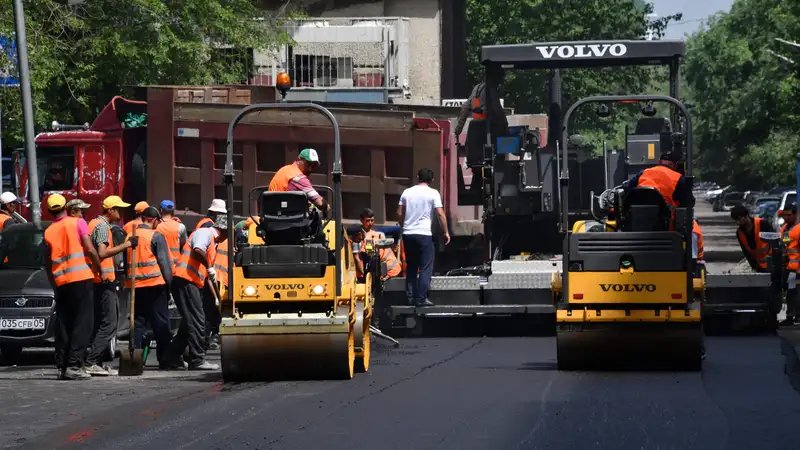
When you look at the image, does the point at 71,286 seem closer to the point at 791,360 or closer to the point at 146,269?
the point at 146,269

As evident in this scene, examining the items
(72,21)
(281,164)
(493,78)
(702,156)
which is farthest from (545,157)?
(702,156)

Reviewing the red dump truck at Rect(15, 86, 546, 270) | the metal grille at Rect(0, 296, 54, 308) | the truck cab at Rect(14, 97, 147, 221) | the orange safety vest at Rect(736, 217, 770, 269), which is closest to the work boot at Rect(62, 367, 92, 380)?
the metal grille at Rect(0, 296, 54, 308)

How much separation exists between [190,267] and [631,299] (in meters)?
4.42

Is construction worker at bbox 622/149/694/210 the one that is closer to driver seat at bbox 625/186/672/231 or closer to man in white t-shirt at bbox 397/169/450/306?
driver seat at bbox 625/186/672/231

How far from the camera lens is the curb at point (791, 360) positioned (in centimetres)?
1324

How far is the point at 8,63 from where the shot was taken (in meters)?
25.4

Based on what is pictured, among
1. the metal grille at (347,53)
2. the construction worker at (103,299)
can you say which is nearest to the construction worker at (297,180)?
the construction worker at (103,299)

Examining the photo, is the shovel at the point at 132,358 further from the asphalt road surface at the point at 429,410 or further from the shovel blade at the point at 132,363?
the asphalt road surface at the point at 429,410

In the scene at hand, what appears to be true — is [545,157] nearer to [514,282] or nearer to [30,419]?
[514,282]

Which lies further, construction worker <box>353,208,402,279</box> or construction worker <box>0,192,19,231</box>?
construction worker <box>0,192,19,231</box>

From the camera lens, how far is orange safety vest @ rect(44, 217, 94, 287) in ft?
48.1

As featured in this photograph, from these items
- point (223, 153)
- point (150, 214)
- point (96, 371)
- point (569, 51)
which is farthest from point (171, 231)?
point (223, 153)

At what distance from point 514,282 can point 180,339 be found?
14.3 ft

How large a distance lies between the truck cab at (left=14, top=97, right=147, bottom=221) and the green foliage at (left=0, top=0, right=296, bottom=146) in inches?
134
